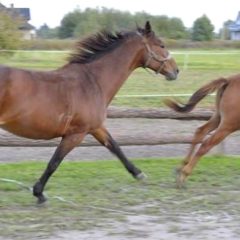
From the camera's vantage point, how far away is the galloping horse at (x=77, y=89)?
5891 mm

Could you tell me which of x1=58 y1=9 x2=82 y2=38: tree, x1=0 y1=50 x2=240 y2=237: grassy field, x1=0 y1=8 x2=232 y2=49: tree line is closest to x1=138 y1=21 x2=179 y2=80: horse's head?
x1=0 y1=50 x2=240 y2=237: grassy field

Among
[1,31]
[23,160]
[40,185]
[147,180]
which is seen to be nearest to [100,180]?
[147,180]

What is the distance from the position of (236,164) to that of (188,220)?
8.91 ft

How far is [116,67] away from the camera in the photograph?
262 inches

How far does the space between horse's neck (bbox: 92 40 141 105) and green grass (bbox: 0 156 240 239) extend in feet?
3.40

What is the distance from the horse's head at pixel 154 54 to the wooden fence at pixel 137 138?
1.54 meters

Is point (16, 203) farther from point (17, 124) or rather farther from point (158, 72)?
point (158, 72)

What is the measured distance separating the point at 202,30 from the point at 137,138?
1847 inches

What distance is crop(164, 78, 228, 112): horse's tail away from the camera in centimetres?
737

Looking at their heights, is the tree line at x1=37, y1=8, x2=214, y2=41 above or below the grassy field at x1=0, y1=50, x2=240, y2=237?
above

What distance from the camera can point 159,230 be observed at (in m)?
5.13

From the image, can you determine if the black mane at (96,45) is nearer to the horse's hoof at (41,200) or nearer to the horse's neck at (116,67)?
the horse's neck at (116,67)

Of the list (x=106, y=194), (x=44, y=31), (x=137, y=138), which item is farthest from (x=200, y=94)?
(x=44, y=31)

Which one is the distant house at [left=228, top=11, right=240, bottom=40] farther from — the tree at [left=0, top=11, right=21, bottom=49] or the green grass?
the green grass
